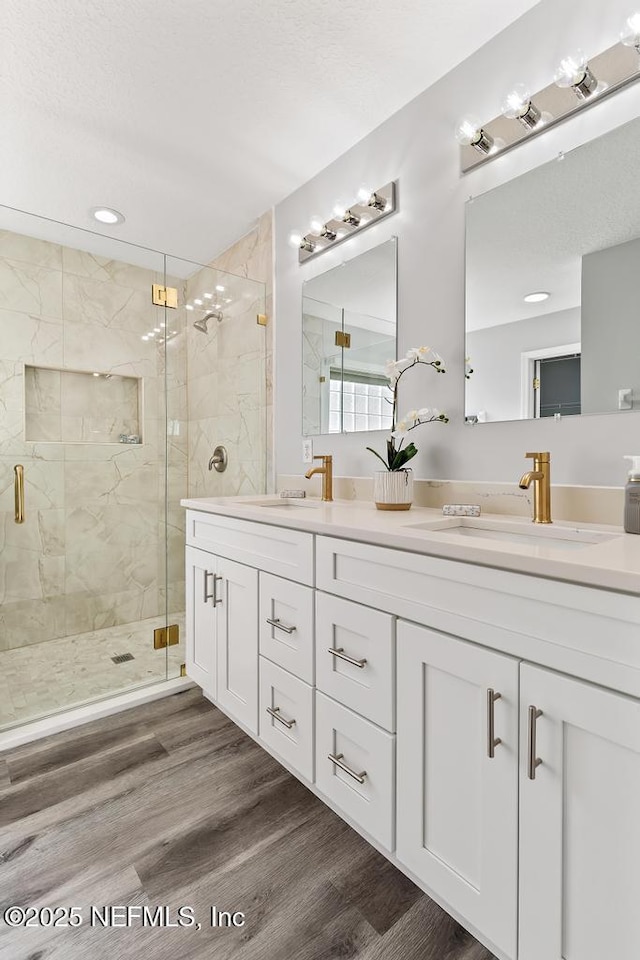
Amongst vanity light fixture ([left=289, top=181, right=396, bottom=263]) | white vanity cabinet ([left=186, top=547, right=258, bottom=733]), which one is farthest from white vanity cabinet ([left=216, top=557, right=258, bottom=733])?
vanity light fixture ([left=289, top=181, right=396, bottom=263])

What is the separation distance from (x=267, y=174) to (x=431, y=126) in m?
0.85

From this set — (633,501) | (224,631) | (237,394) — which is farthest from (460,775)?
(237,394)

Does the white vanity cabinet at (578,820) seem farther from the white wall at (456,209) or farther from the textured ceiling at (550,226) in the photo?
the textured ceiling at (550,226)

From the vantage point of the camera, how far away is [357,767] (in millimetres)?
1238

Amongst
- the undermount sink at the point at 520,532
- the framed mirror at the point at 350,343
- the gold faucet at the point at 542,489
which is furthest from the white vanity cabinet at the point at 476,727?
the framed mirror at the point at 350,343

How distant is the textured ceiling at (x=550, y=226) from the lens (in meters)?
1.25

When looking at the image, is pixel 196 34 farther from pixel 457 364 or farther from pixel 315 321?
pixel 457 364

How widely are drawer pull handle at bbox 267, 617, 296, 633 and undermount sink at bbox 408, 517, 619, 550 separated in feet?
1.68

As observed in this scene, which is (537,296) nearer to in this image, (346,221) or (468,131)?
(468,131)

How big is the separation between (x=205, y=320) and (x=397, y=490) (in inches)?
61.0

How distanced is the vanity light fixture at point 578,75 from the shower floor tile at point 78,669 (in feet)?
8.31

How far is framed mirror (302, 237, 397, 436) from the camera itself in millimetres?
1916

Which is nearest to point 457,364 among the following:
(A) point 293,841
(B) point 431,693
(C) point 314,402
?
(C) point 314,402

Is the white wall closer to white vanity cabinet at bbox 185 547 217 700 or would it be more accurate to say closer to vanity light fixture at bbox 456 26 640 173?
vanity light fixture at bbox 456 26 640 173
